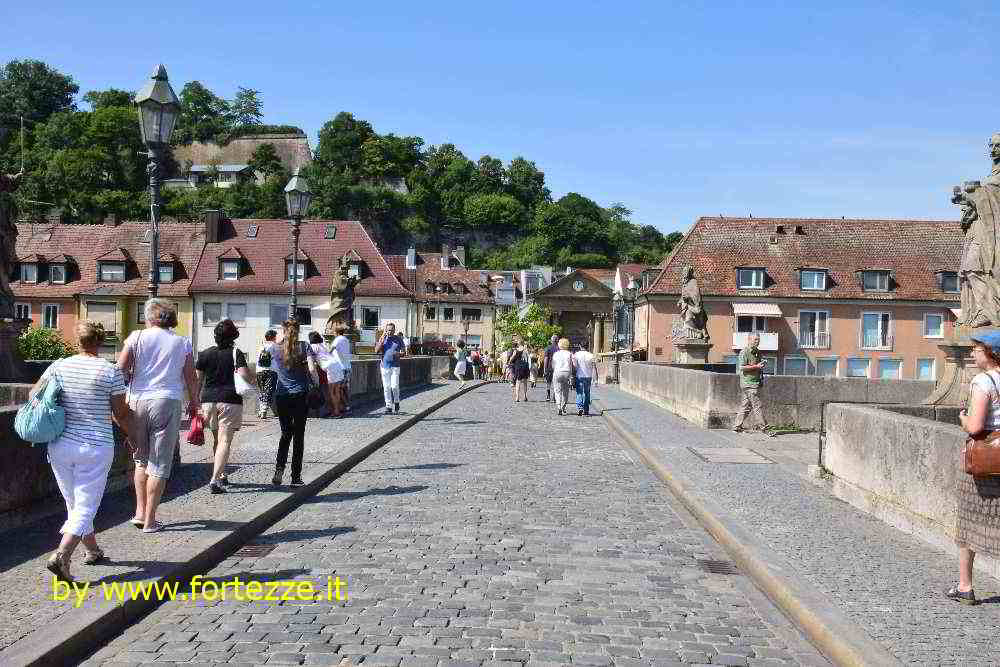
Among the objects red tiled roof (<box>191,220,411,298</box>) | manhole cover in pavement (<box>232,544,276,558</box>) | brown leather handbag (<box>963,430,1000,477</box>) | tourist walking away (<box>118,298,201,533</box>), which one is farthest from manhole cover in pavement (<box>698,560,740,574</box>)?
red tiled roof (<box>191,220,411,298</box>)

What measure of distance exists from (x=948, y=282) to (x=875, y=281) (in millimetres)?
4328

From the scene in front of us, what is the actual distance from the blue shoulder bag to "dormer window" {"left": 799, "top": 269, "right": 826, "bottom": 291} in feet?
197

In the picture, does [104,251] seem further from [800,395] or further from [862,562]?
[862,562]

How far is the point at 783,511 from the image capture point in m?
9.51

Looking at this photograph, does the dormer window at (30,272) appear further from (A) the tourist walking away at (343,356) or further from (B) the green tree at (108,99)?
(B) the green tree at (108,99)

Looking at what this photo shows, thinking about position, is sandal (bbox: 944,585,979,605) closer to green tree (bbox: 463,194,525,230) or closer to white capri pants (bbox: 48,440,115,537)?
white capri pants (bbox: 48,440,115,537)

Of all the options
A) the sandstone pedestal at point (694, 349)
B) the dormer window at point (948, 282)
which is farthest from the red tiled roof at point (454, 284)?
the sandstone pedestal at point (694, 349)

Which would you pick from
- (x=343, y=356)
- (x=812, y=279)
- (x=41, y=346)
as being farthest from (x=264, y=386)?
(x=812, y=279)

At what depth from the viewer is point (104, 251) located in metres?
67.1

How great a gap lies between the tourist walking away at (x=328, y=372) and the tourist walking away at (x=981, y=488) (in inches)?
498

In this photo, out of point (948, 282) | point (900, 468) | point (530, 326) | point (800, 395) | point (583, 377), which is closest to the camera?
point (900, 468)

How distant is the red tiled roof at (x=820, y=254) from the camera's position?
202 feet

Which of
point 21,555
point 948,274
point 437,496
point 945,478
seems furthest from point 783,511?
point 948,274

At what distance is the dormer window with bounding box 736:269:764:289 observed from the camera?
6194cm
